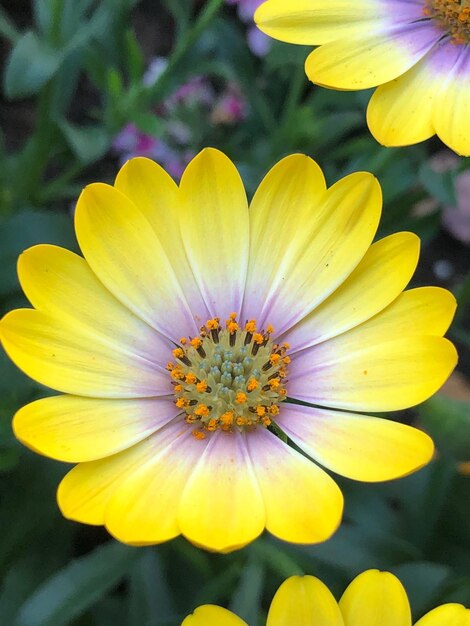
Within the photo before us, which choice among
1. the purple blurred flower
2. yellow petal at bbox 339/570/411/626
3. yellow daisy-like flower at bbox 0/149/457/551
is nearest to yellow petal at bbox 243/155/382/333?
yellow daisy-like flower at bbox 0/149/457/551

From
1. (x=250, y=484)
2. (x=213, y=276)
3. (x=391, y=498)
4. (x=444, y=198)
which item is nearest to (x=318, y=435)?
(x=250, y=484)

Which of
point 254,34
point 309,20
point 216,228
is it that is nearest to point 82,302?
point 216,228

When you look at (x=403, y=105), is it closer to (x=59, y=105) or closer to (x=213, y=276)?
(x=213, y=276)

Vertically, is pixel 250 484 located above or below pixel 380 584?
above

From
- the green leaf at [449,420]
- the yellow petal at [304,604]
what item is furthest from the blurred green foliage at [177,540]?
the yellow petal at [304,604]

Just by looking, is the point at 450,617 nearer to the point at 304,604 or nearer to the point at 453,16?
the point at 304,604

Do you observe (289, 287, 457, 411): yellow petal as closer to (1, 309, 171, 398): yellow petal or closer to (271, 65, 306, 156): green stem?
(1, 309, 171, 398): yellow petal

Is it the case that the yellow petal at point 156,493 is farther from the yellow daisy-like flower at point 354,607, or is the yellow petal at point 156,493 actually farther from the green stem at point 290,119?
the green stem at point 290,119
